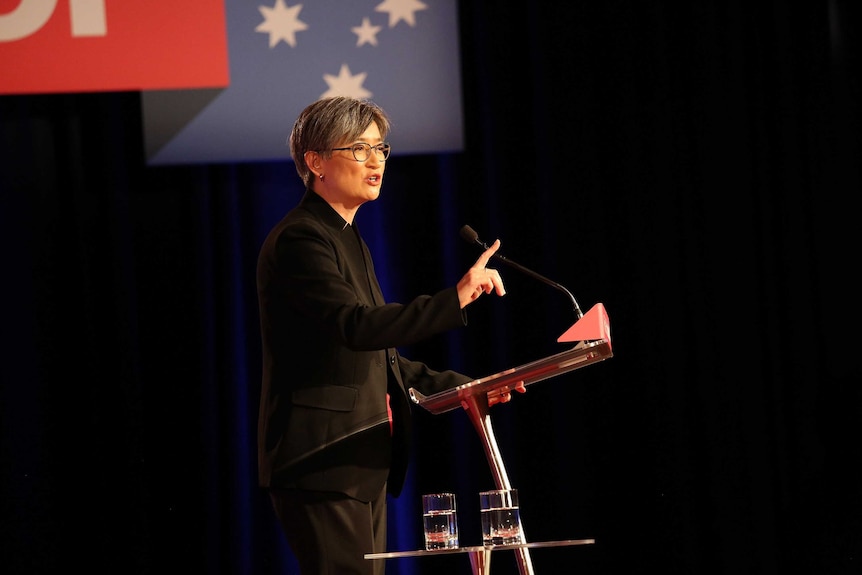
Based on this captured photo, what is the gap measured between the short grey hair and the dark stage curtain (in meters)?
1.67

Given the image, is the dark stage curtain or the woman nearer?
the woman

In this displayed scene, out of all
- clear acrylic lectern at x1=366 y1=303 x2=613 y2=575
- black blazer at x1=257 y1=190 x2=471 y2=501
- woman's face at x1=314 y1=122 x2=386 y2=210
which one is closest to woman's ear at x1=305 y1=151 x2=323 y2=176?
woman's face at x1=314 y1=122 x2=386 y2=210

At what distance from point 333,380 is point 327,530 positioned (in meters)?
0.29

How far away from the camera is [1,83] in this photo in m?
3.83

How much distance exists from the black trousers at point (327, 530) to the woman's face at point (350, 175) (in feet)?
2.07

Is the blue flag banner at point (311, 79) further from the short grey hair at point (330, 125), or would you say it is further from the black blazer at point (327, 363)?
the black blazer at point (327, 363)

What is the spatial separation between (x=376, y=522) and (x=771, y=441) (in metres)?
2.29

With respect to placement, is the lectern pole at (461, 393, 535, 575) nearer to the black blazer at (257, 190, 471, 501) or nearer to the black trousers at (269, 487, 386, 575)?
the black blazer at (257, 190, 471, 501)

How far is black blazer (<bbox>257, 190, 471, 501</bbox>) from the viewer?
2.11 meters

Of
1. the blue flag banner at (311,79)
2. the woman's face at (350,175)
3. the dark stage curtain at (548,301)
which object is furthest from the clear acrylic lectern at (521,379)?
the blue flag banner at (311,79)

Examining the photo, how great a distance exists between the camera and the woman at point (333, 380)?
6.91ft

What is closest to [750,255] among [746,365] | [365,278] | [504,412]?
[746,365]

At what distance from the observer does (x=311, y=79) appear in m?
3.98

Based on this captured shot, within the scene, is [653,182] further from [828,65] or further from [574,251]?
[828,65]
